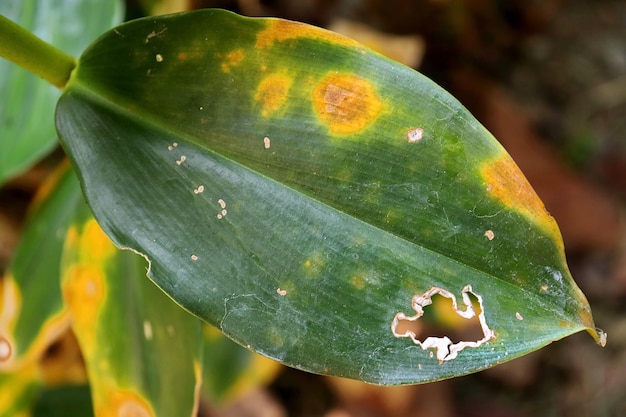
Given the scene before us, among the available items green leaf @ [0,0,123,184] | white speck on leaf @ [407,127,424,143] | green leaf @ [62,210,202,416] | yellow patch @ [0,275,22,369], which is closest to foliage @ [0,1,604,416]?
white speck on leaf @ [407,127,424,143]

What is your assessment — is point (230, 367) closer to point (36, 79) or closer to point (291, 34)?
point (36, 79)

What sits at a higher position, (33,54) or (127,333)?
(33,54)

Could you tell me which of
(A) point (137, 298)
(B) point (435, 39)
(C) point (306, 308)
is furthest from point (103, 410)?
(B) point (435, 39)

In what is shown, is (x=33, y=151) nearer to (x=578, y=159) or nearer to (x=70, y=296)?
(x=70, y=296)

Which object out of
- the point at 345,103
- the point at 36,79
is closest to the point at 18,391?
the point at 36,79

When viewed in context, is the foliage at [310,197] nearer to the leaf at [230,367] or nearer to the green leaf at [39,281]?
the green leaf at [39,281]

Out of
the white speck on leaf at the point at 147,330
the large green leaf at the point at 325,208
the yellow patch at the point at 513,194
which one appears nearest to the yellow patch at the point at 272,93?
the large green leaf at the point at 325,208
